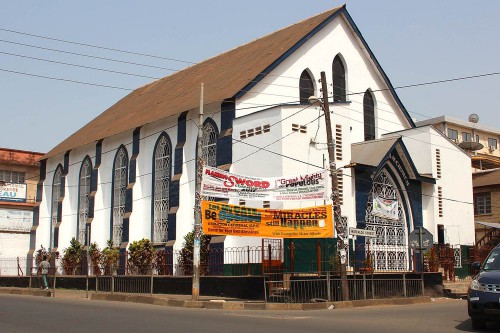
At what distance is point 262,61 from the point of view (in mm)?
30656

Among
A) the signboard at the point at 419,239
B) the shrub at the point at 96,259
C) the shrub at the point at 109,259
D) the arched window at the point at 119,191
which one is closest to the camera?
the signboard at the point at 419,239

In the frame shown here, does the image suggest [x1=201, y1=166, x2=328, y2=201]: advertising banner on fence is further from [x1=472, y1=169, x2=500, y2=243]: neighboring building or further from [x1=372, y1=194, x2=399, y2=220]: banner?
[x1=472, y1=169, x2=500, y2=243]: neighboring building

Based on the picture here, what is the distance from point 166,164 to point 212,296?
11.2m

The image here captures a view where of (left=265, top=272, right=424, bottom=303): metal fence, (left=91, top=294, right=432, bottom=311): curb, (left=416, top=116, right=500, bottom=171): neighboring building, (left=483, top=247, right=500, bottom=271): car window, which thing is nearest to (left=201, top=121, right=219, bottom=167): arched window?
(left=91, top=294, right=432, bottom=311): curb

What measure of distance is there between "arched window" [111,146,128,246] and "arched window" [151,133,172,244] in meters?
3.33

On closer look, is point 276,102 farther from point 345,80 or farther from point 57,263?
point 57,263

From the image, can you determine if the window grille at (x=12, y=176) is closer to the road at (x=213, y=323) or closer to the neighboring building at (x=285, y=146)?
the neighboring building at (x=285, y=146)

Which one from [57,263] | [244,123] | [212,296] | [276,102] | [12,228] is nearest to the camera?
[212,296]

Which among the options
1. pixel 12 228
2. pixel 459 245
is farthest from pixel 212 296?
pixel 12 228

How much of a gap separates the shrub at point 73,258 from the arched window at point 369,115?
18.1 m

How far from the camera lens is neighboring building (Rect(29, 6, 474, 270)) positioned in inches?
1065

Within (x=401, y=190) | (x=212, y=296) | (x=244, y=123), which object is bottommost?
(x=212, y=296)

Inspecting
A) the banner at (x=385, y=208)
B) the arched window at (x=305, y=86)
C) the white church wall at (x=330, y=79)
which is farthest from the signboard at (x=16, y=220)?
the banner at (x=385, y=208)

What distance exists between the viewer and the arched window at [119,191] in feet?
119
